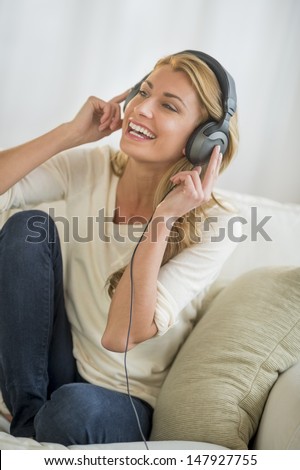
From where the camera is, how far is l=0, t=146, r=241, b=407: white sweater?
4.03 ft

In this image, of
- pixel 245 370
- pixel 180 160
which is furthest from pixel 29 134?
pixel 245 370

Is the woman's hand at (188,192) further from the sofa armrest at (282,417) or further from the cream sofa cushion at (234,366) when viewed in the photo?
the sofa armrest at (282,417)

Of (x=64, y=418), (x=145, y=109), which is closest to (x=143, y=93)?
(x=145, y=109)

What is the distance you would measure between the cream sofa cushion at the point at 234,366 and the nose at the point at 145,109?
442 millimetres

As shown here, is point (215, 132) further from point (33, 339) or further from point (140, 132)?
point (33, 339)

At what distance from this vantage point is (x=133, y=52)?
1.87 metres

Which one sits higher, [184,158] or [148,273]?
[184,158]

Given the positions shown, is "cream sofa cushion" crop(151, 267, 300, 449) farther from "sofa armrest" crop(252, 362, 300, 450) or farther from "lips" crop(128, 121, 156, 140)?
"lips" crop(128, 121, 156, 140)

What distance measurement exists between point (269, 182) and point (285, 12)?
1.92 ft

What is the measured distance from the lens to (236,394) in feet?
3.66

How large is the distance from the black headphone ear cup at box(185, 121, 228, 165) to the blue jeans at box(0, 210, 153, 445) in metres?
0.34

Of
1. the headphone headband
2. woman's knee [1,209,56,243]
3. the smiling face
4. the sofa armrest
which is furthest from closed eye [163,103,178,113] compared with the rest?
the sofa armrest

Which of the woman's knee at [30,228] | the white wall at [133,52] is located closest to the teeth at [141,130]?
the woman's knee at [30,228]

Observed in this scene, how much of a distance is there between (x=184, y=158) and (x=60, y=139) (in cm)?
28
